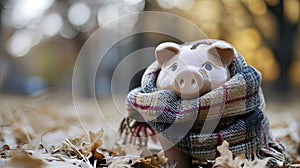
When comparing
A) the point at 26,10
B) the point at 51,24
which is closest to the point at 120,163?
the point at 26,10

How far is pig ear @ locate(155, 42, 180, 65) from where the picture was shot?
40.5 inches

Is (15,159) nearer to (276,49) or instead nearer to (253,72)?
(253,72)

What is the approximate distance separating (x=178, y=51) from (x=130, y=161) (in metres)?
0.30

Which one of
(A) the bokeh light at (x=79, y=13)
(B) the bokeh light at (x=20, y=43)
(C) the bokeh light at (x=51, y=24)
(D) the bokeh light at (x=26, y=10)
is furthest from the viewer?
(C) the bokeh light at (x=51, y=24)

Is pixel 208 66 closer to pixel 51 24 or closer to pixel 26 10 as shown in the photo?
pixel 26 10

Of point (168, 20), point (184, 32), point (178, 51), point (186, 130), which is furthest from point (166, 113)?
point (168, 20)

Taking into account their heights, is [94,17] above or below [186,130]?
above

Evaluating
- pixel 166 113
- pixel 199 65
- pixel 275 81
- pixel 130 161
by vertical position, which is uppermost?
pixel 199 65

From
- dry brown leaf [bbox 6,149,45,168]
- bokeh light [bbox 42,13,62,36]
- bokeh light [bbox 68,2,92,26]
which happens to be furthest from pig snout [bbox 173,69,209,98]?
bokeh light [bbox 42,13,62,36]

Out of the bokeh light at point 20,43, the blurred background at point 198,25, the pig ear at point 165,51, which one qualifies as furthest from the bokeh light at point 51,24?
the pig ear at point 165,51

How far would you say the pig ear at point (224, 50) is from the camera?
3.25 ft

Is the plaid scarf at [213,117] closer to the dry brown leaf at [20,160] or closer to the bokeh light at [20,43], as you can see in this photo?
the dry brown leaf at [20,160]

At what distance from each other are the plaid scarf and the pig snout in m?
0.02

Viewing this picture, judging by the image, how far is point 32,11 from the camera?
5406mm
